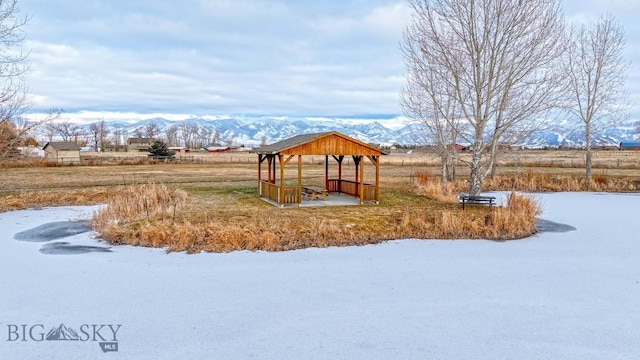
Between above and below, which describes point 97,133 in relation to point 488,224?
above

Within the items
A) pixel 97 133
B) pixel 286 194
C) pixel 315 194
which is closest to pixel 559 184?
pixel 315 194

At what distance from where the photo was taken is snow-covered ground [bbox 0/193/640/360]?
4.55 metres

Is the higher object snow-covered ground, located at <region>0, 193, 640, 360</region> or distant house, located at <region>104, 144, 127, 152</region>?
distant house, located at <region>104, 144, 127, 152</region>

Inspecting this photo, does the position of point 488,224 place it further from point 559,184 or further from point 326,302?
point 559,184

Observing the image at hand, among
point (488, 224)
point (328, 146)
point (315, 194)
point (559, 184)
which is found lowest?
point (488, 224)

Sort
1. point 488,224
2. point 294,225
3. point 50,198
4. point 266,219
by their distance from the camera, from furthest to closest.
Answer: point 50,198 → point 488,224 → point 266,219 → point 294,225

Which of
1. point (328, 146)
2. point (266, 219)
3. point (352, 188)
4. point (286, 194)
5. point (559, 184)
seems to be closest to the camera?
point (266, 219)

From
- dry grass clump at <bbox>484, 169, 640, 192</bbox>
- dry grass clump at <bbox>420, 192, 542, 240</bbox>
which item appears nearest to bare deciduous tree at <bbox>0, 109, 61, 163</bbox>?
dry grass clump at <bbox>420, 192, 542, 240</bbox>

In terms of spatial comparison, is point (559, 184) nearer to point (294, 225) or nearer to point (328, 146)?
point (328, 146)

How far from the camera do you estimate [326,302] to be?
5.93 metres

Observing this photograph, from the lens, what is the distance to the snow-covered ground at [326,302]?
4.55 metres

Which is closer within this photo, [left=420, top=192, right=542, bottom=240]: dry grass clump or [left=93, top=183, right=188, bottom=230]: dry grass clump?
[left=420, top=192, right=542, bottom=240]: dry grass clump

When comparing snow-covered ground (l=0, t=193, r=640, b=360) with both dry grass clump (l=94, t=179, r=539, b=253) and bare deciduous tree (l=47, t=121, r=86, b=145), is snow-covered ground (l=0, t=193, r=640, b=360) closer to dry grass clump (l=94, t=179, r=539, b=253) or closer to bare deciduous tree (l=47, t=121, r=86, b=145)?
dry grass clump (l=94, t=179, r=539, b=253)

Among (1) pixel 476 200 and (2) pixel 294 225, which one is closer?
(2) pixel 294 225
